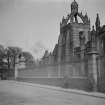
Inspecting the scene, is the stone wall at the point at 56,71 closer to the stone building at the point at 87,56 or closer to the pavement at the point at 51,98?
the stone building at the point at 87,56

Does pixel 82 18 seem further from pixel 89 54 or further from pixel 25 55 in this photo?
pixel 25 55

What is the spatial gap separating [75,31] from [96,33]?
13.8 meters

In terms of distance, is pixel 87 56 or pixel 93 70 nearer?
pixel 93 70

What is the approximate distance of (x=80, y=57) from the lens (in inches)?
986

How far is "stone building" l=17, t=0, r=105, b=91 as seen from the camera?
15.2 meters

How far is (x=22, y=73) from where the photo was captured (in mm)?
36281

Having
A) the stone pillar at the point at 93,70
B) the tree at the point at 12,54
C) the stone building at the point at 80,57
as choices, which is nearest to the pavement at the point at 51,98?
the stone pillar at the point at 93,70

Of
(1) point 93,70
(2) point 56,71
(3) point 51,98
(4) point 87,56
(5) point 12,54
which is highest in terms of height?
(5) point 12,54

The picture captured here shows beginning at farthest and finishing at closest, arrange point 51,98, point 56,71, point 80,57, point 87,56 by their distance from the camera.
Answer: point 80,57
point 56,71
point 87,56
point 51,98

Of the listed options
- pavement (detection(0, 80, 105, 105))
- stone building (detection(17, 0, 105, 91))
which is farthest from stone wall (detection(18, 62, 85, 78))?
pavement (detection(0, 80, 105, 105))

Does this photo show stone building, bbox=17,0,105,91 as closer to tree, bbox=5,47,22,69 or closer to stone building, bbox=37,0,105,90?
stone building, bbox=37,0,105,90

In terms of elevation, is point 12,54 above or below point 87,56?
above

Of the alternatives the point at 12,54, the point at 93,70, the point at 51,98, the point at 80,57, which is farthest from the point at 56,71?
the point at 12,54

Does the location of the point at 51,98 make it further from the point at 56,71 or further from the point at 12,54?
the point at 12,54
